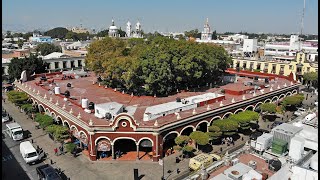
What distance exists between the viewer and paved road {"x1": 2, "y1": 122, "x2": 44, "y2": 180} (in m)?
27.5

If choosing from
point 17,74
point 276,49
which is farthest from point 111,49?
point 276,49

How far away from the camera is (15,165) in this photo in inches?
1148

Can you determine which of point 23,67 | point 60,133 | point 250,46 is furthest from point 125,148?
point 250,46

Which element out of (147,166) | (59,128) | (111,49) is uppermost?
(111,49)

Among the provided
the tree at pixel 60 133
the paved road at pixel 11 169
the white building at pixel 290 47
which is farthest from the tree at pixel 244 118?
the white building at pixel 290 47

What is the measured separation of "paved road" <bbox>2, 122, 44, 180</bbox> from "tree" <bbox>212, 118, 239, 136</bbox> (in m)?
19.6

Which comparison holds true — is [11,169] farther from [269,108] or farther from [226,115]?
[269,108]

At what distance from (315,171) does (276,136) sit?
24.3 ft

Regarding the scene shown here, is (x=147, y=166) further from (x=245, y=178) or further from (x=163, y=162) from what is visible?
(x=245, y=178)

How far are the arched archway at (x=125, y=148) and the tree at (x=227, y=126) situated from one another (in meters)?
9.83

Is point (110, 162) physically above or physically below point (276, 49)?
below

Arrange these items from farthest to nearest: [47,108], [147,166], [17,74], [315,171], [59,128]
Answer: [17,74] → [47,108] → [59,128] → [147,166] → [315,171]

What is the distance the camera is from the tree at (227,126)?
32.7m

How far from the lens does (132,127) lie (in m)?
29.4
